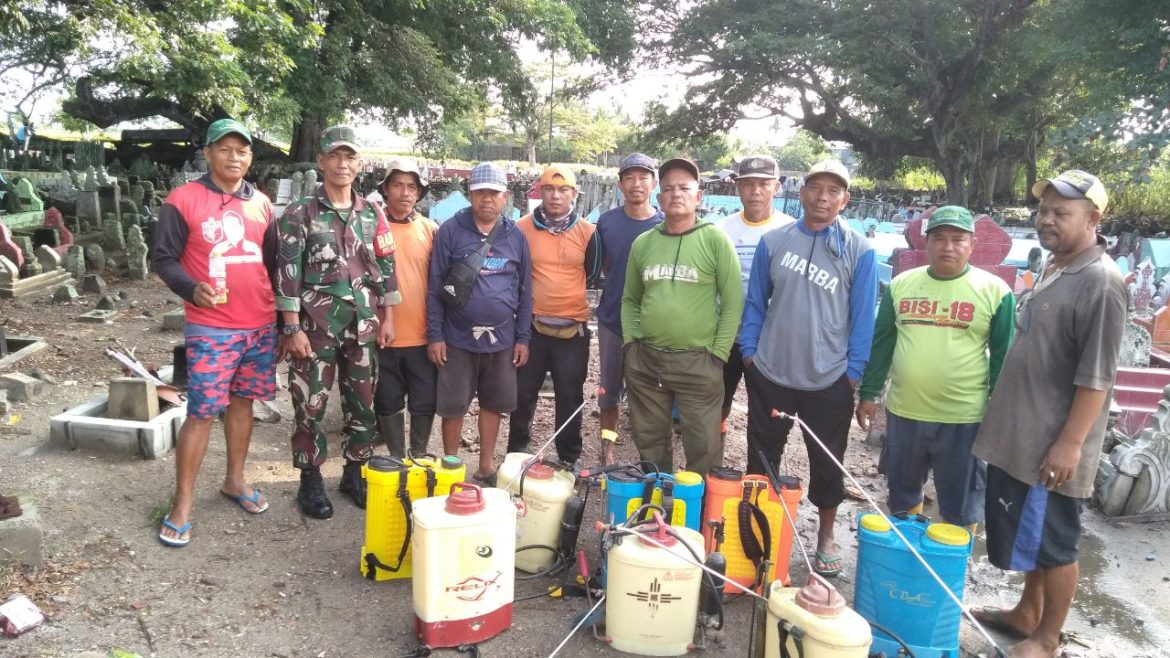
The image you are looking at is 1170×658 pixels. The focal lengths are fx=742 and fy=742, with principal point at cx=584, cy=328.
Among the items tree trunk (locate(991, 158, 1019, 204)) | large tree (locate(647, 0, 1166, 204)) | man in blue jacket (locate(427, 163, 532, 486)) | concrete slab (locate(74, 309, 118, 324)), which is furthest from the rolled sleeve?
tree trunk (locate(991, 158, 1019, 204))

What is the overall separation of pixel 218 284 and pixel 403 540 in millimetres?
1394

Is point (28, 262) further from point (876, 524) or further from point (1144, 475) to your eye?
point (1144, 475)

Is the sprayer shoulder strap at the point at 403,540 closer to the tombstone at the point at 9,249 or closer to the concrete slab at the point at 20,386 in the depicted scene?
the concrete slab at the point at 20,386

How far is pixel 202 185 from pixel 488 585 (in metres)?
2.14

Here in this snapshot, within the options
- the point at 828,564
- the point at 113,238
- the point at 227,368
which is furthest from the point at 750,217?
the point at 113,238

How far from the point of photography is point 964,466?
3150 mm

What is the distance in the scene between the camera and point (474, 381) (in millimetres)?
4082

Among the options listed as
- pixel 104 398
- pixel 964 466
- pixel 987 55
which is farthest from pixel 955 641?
pixel 987 55

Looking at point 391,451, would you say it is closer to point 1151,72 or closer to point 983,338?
point 983,338

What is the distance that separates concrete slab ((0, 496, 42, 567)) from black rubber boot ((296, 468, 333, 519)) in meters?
1.10

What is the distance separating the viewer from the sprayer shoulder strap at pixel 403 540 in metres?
3.06

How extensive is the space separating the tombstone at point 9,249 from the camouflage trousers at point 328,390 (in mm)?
6580

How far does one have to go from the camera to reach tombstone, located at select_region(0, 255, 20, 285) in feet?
28.0

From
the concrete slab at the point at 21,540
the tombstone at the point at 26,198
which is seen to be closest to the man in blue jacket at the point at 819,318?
the concrete slab at the point at 21,540
